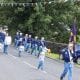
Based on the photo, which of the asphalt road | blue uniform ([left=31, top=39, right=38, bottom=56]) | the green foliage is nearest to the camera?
the asphalt road

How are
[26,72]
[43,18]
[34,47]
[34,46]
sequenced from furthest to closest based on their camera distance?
[43,18]
[34,46]
[34,47]
[26,72]

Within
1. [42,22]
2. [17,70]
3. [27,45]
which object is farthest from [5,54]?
[42,22]

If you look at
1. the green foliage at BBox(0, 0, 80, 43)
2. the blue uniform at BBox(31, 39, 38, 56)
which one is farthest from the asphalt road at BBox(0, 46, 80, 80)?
the green foliage at BBox(0, 0, 80, 43)

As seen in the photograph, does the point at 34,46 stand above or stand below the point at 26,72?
above

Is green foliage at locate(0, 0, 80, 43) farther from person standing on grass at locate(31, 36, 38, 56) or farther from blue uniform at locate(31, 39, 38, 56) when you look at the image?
blue uniform at locate(31, 39, 38, 56)

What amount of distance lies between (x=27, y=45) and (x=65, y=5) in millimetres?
23026

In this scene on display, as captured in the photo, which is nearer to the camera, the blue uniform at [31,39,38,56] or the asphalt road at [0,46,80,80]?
the asphalt road at [0,46,80,80]

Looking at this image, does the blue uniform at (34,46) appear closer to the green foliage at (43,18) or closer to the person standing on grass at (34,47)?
the person standing on grass at (34,47)

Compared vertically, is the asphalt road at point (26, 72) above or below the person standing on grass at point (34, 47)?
below

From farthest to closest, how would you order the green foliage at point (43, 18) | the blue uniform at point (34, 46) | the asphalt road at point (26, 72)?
the green foliage at point (43, 18), the blue uniform at point (34, 46), the asphalt road at point (26, 72)

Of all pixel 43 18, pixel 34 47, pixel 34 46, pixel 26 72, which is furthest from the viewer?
pixel 43 18

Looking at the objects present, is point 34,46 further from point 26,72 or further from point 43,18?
point 43,18

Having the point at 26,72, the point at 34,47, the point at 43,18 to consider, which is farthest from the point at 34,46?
the point at 43,18

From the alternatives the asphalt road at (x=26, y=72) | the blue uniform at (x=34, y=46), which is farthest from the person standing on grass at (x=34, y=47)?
the asphalt road at (x=26, y=72)
